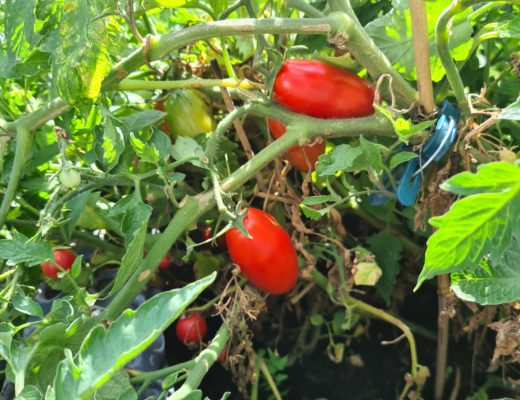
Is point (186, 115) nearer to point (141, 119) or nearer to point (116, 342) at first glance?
point (141, 119)

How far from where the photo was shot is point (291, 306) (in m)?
1.15

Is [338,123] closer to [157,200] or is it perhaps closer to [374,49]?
[374,49]

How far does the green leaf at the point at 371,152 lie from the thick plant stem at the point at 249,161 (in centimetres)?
11

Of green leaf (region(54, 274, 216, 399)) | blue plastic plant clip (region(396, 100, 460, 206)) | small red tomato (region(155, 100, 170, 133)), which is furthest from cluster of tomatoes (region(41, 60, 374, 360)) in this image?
green leaf (region(54, 274, 216, 399))

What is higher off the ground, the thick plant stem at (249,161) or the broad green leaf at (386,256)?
the thick plant stem at (249,161)

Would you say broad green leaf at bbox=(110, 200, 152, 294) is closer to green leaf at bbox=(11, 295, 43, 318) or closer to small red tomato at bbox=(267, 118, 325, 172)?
green leaf at bbox=(11, 295, 43, 318)

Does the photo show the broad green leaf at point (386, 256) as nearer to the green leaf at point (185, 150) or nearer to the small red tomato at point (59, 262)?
the green leaf at point (185, 150)

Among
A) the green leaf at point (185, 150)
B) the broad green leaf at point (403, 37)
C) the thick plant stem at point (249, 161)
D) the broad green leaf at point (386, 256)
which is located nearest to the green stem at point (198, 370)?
the thick plant stem at point (249, 161)

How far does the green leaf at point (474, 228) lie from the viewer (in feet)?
1.50

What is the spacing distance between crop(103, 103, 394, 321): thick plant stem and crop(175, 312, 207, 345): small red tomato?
230mm

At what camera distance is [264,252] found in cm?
85

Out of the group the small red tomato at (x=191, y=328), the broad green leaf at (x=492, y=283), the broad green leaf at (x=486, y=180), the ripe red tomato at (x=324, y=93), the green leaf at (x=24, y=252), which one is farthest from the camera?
the small red tomato at (x=191, y=328)

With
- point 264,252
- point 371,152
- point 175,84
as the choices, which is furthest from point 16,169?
point 371,152

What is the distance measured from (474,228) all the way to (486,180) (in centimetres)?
4
